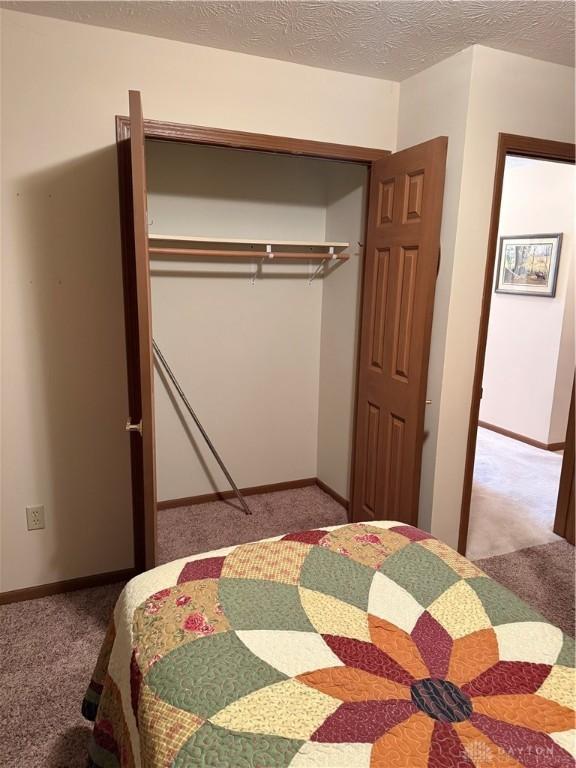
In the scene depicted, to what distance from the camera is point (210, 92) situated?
7.43ft

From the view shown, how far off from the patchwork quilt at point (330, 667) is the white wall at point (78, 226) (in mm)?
1094

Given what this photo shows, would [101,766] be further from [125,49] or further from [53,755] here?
[125,49]

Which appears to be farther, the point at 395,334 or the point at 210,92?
the point at 395,334

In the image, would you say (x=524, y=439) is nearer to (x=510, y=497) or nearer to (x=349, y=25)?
(x=510, y=497)

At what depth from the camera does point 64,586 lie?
247 cm

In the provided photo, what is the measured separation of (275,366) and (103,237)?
4.92ft

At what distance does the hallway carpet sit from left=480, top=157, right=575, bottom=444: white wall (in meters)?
1.96

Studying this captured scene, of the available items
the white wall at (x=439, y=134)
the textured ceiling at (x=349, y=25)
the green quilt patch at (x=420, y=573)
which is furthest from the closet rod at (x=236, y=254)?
the green quilt patch at (x=420, y=573)

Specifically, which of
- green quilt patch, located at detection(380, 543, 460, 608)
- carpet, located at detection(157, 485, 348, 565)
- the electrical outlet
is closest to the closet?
carpet, located at detection(157, 485, 348, 565)

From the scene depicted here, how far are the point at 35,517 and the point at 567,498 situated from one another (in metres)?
2.82

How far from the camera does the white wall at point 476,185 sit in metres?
2.23

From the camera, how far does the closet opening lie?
10.0 ft

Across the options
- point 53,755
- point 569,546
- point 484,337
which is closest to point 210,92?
point 484,337

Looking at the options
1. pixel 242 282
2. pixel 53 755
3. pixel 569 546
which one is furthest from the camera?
pixel 242 282
